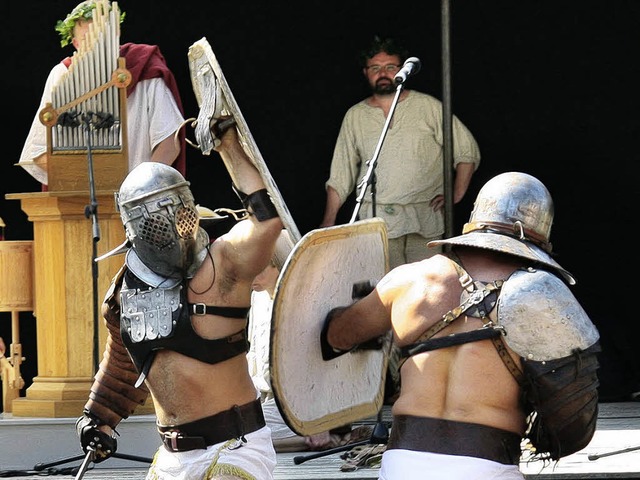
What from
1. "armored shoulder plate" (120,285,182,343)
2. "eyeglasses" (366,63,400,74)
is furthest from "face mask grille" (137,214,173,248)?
"eyeglasses" (366,63,400,74)

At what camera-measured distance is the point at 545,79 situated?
9031 millimetres

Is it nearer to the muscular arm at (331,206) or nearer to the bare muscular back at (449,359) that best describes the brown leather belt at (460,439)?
the bare muscular back at (449,359)

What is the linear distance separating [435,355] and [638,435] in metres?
2.68

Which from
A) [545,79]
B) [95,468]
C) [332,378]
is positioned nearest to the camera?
[332,378]

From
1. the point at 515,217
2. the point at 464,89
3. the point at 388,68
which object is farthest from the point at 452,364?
the point at 464,89

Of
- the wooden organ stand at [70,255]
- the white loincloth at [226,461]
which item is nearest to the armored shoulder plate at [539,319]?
the white loincloth at [226,461]

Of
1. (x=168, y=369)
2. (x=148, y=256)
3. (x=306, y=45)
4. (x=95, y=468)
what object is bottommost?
(x=95, y=468)

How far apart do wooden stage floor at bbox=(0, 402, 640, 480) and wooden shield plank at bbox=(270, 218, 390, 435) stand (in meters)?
1.03

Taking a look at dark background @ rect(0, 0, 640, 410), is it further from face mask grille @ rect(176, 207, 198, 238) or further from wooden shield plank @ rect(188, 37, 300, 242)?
wooden shield plank @ rect(188, 37, 300, 242)

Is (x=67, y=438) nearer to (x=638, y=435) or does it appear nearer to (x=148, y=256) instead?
(x=148, y=256)

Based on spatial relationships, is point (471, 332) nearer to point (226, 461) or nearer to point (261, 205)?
point (261, 205)

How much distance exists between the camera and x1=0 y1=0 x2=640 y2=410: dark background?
894cm

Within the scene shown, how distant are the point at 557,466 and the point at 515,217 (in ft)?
6.33

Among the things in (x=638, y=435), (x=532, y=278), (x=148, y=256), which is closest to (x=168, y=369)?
(x=148, y=256)
